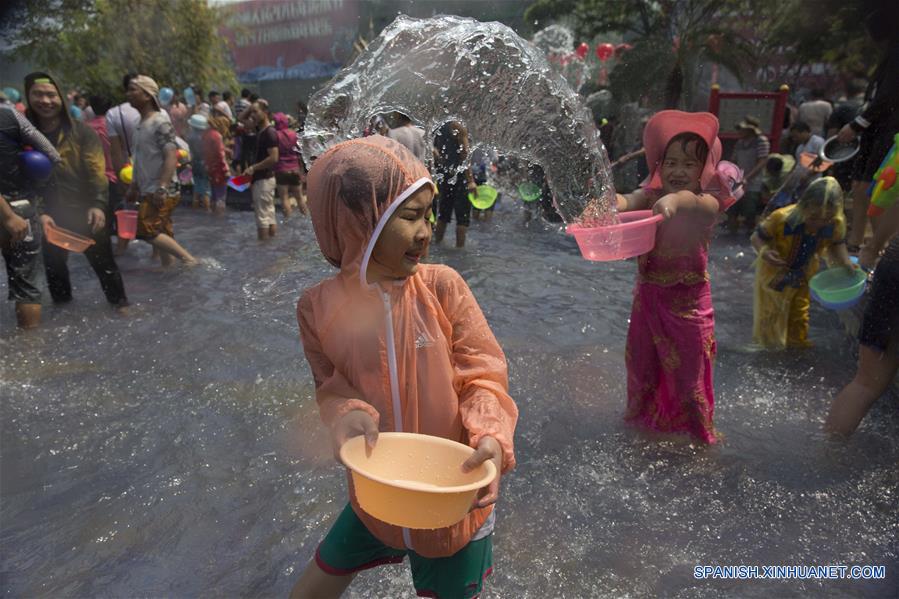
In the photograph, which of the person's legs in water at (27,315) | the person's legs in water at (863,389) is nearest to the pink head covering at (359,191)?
the person's legs in water at (863,389)

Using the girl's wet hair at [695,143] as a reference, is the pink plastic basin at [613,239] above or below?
below

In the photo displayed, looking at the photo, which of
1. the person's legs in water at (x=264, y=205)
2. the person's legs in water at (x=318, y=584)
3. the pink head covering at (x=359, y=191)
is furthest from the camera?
the person's legs in water at (x=264, y=205)

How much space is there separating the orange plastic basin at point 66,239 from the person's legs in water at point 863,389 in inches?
210

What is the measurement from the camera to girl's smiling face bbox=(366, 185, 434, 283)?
1.48 meters

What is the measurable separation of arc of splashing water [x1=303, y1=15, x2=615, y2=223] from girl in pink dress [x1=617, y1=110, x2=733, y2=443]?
284 millimetres

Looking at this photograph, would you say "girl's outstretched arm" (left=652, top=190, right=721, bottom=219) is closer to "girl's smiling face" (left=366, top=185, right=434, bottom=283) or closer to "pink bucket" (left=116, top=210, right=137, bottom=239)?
"girl's smiling face" (left=366, top=185, right=434, bottom=283)

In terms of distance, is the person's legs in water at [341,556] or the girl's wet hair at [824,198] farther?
the girl's wet hair at [824,198]

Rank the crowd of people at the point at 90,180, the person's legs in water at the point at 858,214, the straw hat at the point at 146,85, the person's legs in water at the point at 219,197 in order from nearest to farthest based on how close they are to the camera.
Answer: the crowd of people at the point at 90,180 → the person's legs in water at the point at 858,214 → the straw hat at the point at 146,85 → the person's legs in water at the point at 219,197

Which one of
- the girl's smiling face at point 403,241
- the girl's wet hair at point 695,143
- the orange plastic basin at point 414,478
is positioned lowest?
the orange plastic basin at point 414,478

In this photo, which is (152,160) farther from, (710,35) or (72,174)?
(710,35)

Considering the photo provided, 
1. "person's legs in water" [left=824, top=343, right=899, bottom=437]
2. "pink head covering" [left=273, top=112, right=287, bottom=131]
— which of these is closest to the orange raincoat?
"person's legs in water" [left=824, top=343, right=899, bottom=437]

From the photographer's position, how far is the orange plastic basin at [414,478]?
127cm

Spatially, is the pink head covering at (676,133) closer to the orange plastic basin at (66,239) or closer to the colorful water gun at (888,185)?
the colorful water gun at (888,185)

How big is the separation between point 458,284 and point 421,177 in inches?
13.1
